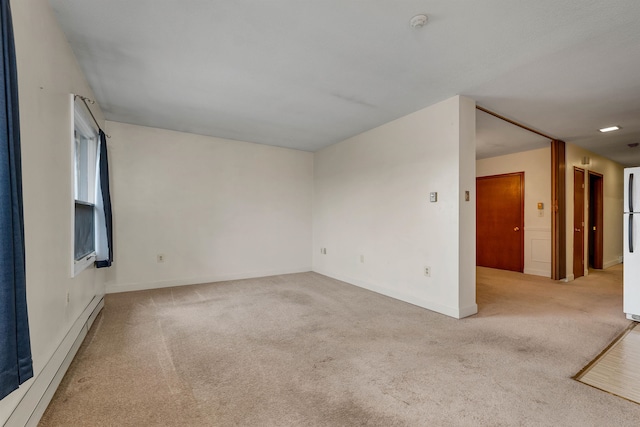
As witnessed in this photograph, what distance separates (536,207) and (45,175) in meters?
7.09

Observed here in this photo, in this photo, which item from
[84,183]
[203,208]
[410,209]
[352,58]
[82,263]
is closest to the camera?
[352,58]

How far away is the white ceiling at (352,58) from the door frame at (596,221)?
9.30 ft

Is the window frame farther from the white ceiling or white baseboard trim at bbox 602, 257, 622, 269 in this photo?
white baseboard trim at bbox 602, 257, 622, 269

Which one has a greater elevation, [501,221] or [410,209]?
[410,209]

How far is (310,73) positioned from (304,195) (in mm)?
3404

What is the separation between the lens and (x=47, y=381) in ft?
5.91

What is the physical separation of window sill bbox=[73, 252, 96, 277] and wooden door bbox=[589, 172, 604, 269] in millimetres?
8777

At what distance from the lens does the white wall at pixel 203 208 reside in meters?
4.40

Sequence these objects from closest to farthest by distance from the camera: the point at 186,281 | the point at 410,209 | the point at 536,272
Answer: the point at 410,209, the point at 186,281, the point at 536,272

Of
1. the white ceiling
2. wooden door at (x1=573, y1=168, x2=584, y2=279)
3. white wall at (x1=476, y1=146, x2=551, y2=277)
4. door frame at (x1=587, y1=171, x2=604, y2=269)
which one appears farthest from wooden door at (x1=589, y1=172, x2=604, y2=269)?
the white ceiling

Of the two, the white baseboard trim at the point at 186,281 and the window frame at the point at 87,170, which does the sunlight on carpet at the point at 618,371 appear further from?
the white baseboard trim at the point at 186,281

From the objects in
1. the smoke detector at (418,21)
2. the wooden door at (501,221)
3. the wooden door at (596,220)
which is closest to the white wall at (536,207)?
the wooden door at (501,221)

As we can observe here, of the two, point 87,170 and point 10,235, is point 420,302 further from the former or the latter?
point 87,170

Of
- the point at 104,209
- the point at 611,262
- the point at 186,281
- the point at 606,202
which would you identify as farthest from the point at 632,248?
the point at 104,209
